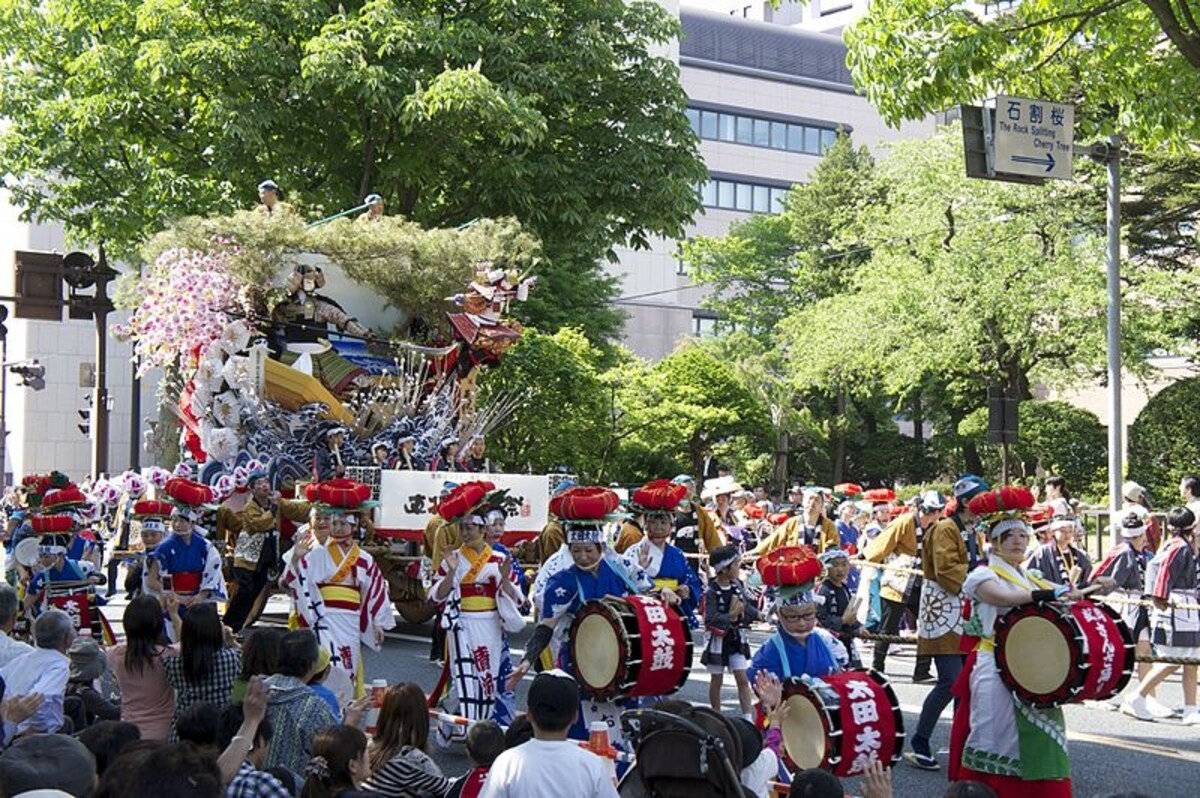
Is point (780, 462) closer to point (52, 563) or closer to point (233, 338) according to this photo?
point (233, 338)

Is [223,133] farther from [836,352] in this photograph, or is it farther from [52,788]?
[836,352]

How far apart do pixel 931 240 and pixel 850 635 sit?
2665 centimetres

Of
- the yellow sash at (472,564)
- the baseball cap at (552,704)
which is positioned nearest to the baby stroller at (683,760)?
the baseball cap at (552,704)

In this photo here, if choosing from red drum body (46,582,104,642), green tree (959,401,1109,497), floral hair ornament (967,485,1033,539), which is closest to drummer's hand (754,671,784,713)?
floral hair ornament (967,485,1033,539)

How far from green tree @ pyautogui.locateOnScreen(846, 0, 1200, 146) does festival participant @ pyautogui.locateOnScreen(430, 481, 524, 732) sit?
4.79 metres

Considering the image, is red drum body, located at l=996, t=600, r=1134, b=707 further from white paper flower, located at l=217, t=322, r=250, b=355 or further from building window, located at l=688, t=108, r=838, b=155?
building window, located at l=688, t=108, r=838, b=155

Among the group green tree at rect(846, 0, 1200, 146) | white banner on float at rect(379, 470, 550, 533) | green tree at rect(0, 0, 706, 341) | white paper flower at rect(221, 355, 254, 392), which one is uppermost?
green tree at rect(0, 0, 706, 341)

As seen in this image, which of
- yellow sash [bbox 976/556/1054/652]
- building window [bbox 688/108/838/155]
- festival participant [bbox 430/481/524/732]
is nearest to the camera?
Answer: yellow sash [bbox 976/556/1054/652]

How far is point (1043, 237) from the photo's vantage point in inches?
1284

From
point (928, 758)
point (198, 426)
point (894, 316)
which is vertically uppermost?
point (894, 316)

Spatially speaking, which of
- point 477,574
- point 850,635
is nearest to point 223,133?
point 477,574

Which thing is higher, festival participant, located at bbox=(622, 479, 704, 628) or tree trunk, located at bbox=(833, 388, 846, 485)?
tree trunk, located at bbox=(833, 388, 846, 485)

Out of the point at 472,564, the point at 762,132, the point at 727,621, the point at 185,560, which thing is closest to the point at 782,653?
the point at 472,564

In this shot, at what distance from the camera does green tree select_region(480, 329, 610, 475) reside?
30.6 meters
